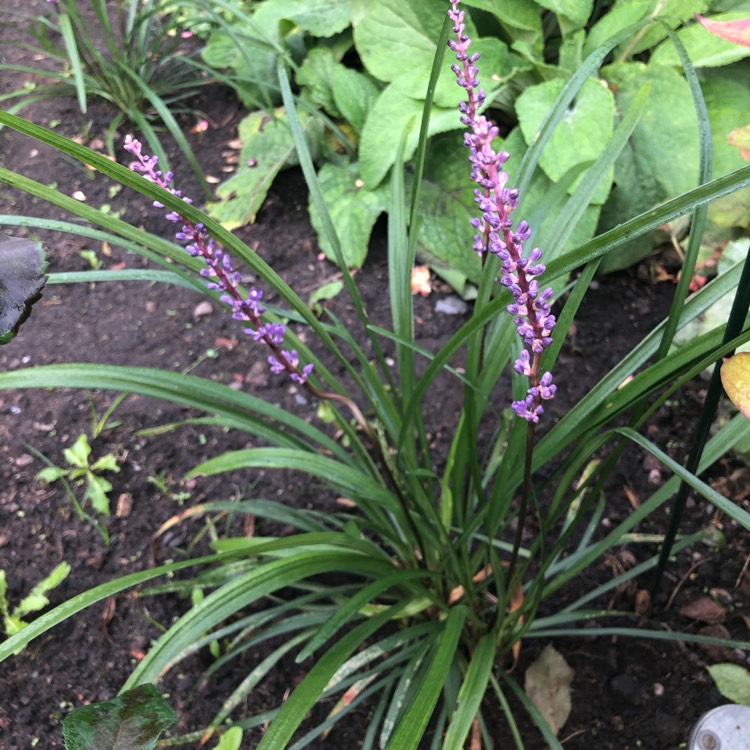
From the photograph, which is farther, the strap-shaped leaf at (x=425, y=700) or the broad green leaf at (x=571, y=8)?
the broad green leaf at (x=571, y=8)

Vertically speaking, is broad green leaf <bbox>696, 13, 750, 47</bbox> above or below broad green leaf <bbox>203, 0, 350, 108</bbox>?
above

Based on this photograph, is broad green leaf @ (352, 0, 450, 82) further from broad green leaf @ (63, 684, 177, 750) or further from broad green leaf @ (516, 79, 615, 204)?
broad green leaf @ (63, 684, 177, 750)

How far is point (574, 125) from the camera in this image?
5.98ft

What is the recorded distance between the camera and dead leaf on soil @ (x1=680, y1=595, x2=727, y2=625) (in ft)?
4.47

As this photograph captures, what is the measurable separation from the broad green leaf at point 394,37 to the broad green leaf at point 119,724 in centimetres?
203

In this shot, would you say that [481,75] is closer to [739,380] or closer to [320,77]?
[320,77]

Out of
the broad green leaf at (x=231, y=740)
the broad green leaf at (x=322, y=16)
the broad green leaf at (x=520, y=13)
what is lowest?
the broad green leaf at (x=231, y=740)

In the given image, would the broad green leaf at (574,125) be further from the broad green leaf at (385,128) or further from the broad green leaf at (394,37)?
the broad green leaf at (394,37)

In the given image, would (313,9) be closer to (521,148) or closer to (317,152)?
(317,152)

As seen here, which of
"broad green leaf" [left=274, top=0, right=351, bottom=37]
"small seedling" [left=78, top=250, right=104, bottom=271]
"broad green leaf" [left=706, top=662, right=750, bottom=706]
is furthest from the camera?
"broad green leaf" [left=274, top=0, right=351, bottom=37]

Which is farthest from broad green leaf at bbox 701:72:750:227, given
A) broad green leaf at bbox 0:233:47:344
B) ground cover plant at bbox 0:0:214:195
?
ground cover plant at bbox 0:0:214:195

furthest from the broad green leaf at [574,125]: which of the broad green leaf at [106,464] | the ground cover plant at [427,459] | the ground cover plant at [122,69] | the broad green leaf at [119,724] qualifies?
the broad green leaf at [119,724]

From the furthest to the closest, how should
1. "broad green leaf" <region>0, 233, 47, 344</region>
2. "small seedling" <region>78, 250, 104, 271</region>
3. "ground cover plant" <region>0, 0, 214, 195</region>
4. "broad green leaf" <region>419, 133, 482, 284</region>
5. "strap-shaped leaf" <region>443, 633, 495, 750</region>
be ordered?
"ground cover plant" <region>0, 0, 214, 195</region> → "small seedling" <region>78, 250, 104, 271</region> → "broad green leaf" <region>419, 133, 482, 284</region> → "strap-shaped leaf" <region>443, 633, 495, 750</region> → "broad green leaf" <region>0, 233, 47, 344</region>

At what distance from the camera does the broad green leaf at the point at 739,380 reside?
0.66 m
